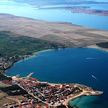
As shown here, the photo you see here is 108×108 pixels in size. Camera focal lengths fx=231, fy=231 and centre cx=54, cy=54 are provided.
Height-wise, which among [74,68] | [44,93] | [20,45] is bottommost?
[44,93]

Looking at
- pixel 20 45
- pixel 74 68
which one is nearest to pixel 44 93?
pixel 74 68

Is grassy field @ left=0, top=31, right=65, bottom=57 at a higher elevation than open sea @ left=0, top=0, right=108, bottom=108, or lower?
higher

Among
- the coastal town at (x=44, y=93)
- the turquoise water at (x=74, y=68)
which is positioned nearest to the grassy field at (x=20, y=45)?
the turquoise water at (x=74, y=68)

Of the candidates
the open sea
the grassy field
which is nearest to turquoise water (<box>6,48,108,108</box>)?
the open sea

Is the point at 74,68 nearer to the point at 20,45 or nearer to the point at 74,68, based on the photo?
the point at 74,68

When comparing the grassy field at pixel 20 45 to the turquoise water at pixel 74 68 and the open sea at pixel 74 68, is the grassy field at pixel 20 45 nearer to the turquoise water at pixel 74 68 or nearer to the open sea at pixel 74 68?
the turquoise water at pixel 74 68

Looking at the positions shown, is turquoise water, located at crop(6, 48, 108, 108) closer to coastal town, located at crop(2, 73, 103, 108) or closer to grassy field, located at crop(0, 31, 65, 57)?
coastal town, located at crop(2, 73, 103, 108)

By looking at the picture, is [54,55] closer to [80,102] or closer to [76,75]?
[76,75]
